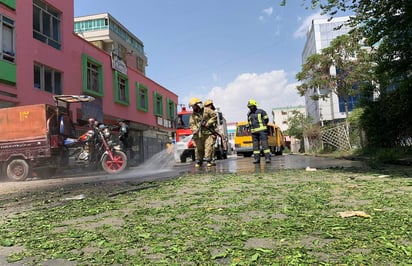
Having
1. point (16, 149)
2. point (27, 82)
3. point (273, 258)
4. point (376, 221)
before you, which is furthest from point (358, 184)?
point (27, 82)

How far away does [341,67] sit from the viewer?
2370 cm

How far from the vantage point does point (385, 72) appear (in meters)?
12.7

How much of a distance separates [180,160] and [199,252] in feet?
52.5

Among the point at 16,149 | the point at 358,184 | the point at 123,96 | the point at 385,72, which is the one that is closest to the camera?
the point at 358,184

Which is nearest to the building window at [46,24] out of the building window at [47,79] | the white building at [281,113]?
the building window at [47,79]

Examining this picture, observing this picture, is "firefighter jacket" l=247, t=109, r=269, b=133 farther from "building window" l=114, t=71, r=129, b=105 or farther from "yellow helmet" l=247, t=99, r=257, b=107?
"building window" l=114, t=71, r=129, b=105

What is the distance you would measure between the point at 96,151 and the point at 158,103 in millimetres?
23131

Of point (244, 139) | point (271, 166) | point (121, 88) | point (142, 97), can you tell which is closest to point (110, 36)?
point (142, 97)

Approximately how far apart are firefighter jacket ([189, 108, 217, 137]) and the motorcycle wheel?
2.91m

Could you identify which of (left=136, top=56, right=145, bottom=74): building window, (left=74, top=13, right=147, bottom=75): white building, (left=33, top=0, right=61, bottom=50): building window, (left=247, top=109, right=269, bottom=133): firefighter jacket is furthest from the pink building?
(left=136, top=56, right=145, bottom=74): building window

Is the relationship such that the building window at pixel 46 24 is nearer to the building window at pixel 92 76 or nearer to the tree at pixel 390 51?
the building window at pixel 92 76

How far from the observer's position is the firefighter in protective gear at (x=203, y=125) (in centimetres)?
1034

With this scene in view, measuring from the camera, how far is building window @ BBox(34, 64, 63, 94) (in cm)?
1694

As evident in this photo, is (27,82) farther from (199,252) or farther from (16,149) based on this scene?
(199,252)
